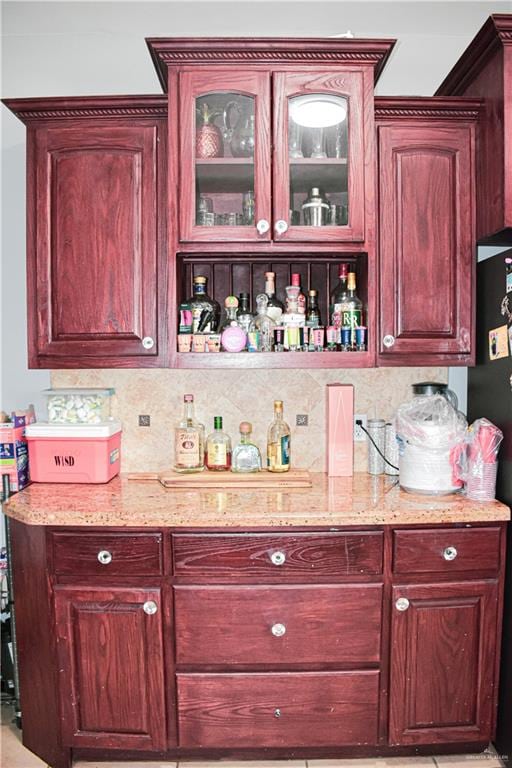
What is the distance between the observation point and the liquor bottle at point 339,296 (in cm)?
209

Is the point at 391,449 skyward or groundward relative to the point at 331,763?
skyward

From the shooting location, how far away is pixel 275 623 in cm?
181

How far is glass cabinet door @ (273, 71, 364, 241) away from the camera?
6.29ft

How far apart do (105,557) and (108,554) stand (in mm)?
14

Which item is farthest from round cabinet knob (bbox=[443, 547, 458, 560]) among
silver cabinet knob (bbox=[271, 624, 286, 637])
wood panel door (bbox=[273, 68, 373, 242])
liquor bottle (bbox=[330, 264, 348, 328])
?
wood panel door (bbox=[273, 68, 373, 242])

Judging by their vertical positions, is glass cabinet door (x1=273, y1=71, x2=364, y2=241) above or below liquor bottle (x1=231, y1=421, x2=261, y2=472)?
above

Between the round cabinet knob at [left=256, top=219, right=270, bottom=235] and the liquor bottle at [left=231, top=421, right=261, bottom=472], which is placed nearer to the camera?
the round cabinet knob at [left=256, top=219, right=270, bottom=235]

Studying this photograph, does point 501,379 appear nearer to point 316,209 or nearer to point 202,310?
point 316,209

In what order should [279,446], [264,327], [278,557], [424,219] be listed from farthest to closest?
[279,446], [264,327], [424,219], [278,557]

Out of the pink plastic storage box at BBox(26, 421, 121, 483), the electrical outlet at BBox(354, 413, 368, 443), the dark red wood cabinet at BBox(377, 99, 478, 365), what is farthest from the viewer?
the electrical outlet at BBox(354, 413, 368, 443)

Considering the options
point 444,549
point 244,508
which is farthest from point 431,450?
point 244,508

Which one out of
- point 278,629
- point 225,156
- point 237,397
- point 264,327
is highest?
point 225,156

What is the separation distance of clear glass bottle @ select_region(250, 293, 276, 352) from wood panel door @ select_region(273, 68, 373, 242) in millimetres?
317

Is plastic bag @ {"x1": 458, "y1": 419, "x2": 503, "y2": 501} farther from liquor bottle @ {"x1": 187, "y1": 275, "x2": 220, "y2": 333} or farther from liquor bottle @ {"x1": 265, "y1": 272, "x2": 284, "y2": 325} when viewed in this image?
liquor bottle @ {"x1": 187, "y1": 275, "x2": 220, "y2": 333}
